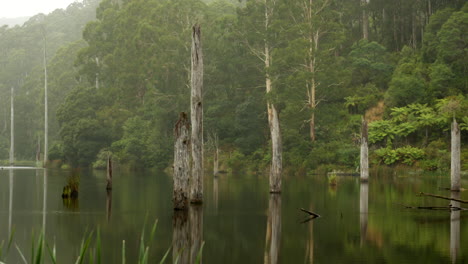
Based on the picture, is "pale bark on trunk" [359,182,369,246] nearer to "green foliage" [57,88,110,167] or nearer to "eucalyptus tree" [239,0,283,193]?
"eucalyptus tree" [239,0,283,193]

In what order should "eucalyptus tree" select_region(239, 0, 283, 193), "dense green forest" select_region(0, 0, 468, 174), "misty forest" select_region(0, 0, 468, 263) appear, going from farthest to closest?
"eucalyptus tree" select_region(239, 0, 283, 193)
"dense green forest" select_region(0, 0, 468, 174)
"misty forest" select_region(0, 0, 468, 263)

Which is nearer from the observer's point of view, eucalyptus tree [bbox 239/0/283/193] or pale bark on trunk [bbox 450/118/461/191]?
pale bark on trunk [bbox 450/118/461/191]

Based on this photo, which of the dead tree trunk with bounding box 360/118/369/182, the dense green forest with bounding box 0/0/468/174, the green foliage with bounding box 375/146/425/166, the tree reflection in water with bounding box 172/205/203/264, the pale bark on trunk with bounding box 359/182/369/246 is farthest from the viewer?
the dense green forest with bounding box 0/0/468/174

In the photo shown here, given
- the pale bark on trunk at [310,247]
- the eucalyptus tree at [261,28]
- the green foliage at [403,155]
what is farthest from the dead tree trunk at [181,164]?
the eucalyptus tree at [261,28]

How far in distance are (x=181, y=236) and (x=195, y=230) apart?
1100mm

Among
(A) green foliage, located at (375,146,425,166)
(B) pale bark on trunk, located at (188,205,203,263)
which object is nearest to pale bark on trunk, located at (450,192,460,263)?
(B) pale bark on trunk, located at (188,205,203,263)

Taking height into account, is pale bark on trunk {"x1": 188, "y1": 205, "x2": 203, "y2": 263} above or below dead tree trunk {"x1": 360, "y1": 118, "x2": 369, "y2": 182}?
below

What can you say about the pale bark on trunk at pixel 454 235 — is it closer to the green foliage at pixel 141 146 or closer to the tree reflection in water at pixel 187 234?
the tree reflection in water at pixel 187 234

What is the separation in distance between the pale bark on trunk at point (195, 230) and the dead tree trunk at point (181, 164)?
0.55 m

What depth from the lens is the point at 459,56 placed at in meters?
47.7

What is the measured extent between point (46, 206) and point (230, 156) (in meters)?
35.3

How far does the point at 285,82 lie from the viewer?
172ft

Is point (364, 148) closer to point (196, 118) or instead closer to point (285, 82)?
point (196, 118)

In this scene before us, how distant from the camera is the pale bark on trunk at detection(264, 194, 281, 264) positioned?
37.0 ft
